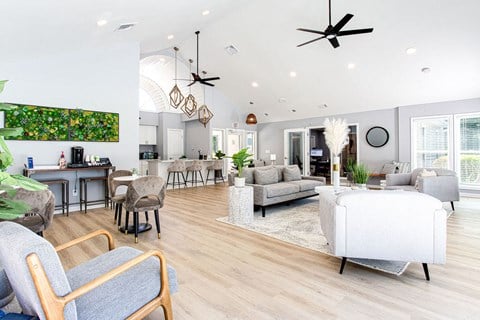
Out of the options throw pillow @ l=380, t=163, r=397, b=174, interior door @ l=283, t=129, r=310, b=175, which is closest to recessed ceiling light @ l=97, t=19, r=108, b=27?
interior door @ l=283, t=129, r=310, b=175

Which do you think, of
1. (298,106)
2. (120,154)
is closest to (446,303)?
(120,154)

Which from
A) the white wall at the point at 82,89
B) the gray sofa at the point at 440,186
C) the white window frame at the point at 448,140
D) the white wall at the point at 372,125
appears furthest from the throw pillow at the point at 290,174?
the white window frame at the point at 448,140

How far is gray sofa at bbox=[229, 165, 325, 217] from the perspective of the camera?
4.96 meters

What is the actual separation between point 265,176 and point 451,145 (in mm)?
5456

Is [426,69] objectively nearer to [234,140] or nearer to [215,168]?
[215,168]

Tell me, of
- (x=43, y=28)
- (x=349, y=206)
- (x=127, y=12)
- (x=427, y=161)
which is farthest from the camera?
(x=427, y=161)

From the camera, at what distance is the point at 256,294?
7.55ft

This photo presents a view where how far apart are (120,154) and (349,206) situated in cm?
519

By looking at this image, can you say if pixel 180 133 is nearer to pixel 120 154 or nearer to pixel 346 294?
pixel 120 154

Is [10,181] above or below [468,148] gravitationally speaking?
below

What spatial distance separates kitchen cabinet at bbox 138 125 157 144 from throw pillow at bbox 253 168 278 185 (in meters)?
6.40

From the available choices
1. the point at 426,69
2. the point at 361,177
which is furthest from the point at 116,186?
the point at 426,69

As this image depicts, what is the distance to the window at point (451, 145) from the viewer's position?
6.89 m

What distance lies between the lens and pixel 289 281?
2516 millimetres
